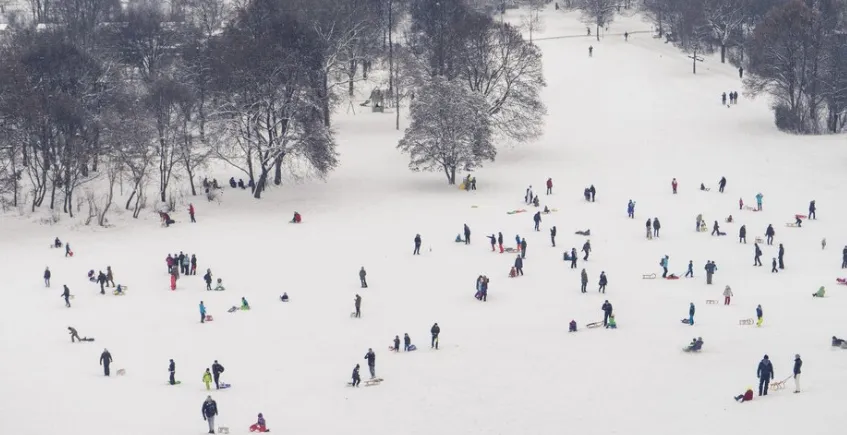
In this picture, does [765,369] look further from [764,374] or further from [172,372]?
[172,372]

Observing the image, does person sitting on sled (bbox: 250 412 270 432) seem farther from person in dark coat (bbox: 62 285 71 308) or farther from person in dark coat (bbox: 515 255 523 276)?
person in dark coat (bbox: 515 255 523 276)

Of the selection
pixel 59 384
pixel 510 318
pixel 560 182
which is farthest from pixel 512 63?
pixel 59 384

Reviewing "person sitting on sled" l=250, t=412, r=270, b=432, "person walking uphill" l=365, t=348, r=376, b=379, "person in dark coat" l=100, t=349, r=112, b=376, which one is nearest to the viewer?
"person sitting on sled" l=250, t=412, r=270, b=432

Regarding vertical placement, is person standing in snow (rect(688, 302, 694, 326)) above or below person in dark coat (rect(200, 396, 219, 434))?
above

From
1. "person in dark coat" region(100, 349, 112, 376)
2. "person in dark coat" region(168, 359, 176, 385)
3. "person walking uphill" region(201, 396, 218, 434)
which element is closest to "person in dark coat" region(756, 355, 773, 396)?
"person walking uphill" region(201, 396, 218, 434)

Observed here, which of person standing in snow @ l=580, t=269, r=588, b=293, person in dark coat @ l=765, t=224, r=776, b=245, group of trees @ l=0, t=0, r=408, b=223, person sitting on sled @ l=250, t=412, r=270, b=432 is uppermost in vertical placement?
group of trees @ l=0, t=0, r=408, b=223

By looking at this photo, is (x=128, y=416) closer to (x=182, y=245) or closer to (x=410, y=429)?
(x=410, y=429)

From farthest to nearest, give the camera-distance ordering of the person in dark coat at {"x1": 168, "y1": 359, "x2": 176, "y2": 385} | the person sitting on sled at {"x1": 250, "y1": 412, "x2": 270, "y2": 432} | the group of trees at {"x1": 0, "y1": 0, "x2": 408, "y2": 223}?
1. the group of trees at {"x1": 0, "y1": 0, "x2": 408, "y2": 223}
2. the person in dark coat at {"x1": 168, "y1": 359, "x2": 176, "y2": 385}
3. the person sitting on sled at {"x1": 250, "y1": 412, "x2": 270, "y2": 432}
